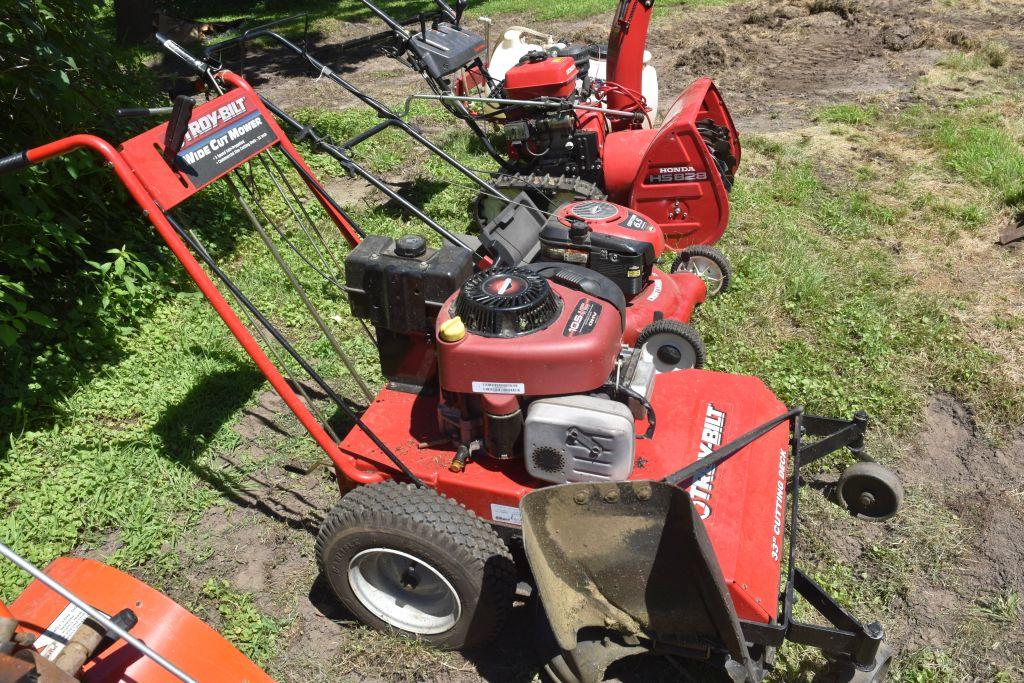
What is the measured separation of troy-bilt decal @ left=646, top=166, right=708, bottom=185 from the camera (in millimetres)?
5141

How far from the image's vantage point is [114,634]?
1.93 m

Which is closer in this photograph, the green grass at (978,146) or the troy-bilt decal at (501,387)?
the troy-bilt decal at (501,387)

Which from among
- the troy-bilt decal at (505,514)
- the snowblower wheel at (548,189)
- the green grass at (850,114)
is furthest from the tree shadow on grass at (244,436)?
the green grass at (850,114)

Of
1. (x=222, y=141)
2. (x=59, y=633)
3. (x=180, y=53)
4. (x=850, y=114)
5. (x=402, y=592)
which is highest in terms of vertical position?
(x=180, y=53)

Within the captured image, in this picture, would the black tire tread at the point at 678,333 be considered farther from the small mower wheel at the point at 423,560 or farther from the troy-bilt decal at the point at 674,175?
the small mower wheel at the point at 423,560

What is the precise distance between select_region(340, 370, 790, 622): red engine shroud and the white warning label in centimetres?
122

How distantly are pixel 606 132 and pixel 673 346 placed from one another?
2621 mm

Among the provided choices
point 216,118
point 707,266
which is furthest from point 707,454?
point 707,266

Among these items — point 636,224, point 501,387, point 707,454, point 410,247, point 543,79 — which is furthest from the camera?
point 543,79

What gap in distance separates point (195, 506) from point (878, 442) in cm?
368

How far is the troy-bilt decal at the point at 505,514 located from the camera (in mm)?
2835

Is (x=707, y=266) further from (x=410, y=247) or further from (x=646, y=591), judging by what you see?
(x=646, y=591)

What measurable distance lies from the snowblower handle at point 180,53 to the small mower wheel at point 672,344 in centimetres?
266

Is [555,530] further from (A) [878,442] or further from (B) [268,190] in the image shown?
(B) [268,190]
